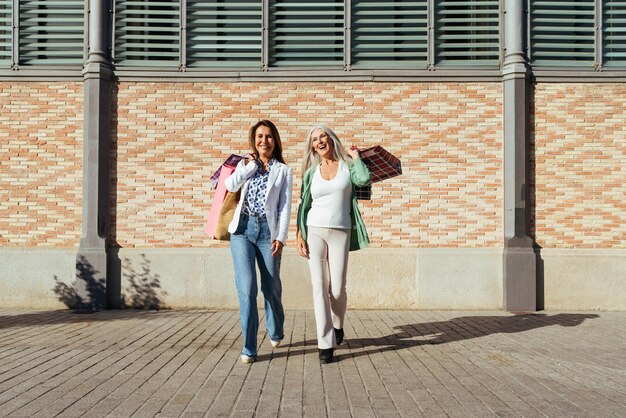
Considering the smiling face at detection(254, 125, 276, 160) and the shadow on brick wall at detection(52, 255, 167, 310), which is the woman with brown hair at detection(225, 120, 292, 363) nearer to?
the smiling face at detection(254, 125, 276, 160)

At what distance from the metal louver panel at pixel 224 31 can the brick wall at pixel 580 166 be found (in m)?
4.56

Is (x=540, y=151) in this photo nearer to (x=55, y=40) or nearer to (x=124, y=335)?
(x=124, y=335)

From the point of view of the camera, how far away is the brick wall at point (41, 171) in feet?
30.5

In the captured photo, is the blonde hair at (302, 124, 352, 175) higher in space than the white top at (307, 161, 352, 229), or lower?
higher

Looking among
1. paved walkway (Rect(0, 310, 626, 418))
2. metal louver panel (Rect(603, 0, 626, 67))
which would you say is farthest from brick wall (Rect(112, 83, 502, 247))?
metal louver panel (Rect(603, 0, 626, 67))

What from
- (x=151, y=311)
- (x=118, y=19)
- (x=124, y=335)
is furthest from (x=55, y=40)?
(x=124, y=335)

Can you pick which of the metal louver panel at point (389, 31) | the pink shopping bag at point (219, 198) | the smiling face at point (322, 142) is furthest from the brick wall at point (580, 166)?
the pink shopping bag at point (219, 198)

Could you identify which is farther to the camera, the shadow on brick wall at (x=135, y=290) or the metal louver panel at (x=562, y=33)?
the metal louver panel at (x=562, y=33)

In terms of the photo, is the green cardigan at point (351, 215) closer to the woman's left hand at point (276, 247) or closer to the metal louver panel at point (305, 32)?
the woman's left hand at point (276, 247)

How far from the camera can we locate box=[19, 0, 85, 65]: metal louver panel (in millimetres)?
9586

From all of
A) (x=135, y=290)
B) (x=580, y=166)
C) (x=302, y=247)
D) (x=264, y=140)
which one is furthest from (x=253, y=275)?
(x=580, y=166)

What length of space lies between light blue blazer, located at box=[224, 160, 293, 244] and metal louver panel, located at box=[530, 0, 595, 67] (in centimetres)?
577

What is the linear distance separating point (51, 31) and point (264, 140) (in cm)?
598

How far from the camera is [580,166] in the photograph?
30.2ft
